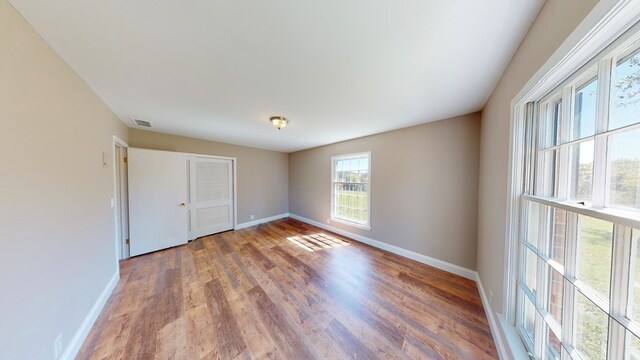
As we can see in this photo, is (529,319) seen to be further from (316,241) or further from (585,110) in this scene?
(316,241)

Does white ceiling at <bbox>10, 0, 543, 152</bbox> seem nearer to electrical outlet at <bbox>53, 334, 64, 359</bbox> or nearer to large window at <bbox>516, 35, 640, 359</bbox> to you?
large window at <bbox>516, 35, 640, 359</bbox>

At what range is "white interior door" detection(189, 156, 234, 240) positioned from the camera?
3.79 metres

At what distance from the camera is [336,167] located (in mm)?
4273

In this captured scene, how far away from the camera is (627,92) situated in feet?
2.02

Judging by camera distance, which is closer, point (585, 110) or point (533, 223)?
point (585, 110)

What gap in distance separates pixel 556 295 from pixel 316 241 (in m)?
3.12

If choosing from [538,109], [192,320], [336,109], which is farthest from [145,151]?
[538,109]

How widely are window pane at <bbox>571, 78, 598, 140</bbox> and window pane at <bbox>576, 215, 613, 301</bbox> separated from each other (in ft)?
1.31

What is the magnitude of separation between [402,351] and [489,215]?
1547 mm

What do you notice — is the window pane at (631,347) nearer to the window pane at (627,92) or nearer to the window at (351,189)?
the window pane at (627,92)

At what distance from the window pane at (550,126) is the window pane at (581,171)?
219 mm

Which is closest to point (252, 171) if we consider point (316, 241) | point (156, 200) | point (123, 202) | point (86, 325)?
point (156, 200)

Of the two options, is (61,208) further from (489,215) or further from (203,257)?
(489,215)

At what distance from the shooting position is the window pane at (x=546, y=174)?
1.06m
